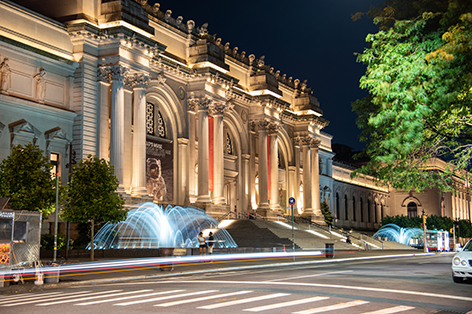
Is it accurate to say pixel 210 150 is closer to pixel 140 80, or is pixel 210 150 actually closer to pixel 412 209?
pixel 140 80

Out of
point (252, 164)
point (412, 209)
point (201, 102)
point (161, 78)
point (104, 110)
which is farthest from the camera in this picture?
point (412, 209)

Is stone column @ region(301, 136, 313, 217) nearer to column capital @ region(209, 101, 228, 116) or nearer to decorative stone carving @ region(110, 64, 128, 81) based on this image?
column capital @ region(209, 101, 228, 116)

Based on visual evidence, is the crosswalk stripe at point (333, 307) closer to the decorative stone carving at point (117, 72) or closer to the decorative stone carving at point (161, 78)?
the decorative stone carving at point (117, 72)

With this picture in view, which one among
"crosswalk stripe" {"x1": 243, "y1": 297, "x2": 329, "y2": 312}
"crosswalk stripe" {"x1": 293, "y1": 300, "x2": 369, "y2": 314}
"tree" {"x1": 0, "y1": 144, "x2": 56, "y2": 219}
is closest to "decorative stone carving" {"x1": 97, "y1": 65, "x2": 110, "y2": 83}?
"tree" {"x1": 0, "y1": 144, "x2": 56, "y2": 219}

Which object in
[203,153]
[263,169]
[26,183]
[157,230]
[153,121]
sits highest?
[153,121]

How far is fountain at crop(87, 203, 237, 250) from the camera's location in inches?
1303

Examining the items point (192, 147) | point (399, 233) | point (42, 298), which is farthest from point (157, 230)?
point (399, 233)

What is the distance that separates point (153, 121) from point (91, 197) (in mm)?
18757

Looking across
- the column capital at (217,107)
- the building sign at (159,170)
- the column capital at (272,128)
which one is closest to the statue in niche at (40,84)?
the building sign at (159,170)

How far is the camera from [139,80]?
133 ft

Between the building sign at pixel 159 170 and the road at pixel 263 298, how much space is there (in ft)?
92.7

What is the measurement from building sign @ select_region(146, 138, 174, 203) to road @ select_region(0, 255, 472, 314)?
92.7ft

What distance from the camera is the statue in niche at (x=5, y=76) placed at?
3281 centimetres

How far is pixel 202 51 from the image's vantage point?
49250 millimetres
